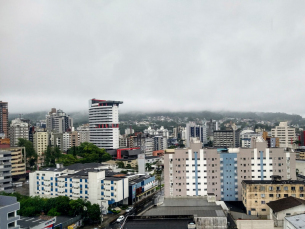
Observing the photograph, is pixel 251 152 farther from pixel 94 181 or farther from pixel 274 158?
pixel 94 181

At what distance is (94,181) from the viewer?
108 feet

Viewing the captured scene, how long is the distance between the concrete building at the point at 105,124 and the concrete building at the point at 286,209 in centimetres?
5454

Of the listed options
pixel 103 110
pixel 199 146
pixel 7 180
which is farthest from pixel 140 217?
pixel 103 110

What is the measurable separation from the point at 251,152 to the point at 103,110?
49.5 m

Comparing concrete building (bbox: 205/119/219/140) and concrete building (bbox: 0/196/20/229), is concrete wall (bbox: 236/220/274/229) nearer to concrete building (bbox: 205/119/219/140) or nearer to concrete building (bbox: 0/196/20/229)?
concrete building (bbox: 0/196/20/229)

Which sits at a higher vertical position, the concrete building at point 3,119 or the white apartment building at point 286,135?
the concrete building at point 3,119

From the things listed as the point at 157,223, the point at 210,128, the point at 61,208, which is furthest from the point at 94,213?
the point at 210,128

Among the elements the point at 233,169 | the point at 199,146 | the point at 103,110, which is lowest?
the point at 233,169

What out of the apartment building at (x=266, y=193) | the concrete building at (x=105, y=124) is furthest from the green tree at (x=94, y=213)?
the concrete building at (x=105, y=124)

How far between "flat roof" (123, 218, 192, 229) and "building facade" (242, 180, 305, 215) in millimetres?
9892

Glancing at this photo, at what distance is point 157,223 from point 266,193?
13.0 metres

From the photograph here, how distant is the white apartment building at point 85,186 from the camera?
106ft

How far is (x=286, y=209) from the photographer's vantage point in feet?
75.2

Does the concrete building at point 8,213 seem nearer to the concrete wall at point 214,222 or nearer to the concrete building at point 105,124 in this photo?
the concrete wall at point 214,222
